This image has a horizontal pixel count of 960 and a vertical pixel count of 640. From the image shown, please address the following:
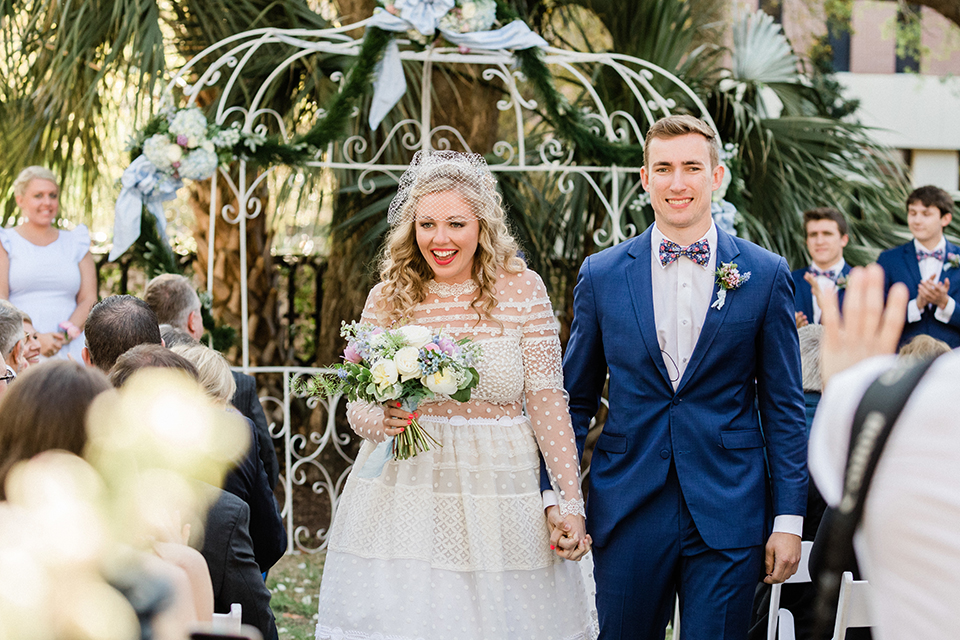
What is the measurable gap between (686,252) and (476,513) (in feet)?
3.40

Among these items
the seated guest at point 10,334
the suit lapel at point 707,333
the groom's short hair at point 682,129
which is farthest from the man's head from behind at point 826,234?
the seated guest at point 10,334

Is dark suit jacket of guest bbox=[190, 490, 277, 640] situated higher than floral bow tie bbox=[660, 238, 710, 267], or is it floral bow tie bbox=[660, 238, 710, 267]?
floral bow tie bbox=[660, 238, 710, 267]

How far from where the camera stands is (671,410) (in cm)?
289

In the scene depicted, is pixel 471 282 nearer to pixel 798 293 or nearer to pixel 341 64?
pixel 798 293

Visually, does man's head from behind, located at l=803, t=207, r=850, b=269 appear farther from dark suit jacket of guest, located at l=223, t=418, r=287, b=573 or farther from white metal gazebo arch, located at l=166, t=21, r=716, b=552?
dark suit jacket of guest, located at l=223, t=418, r=287, b=573

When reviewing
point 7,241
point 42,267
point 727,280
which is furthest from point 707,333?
point 7,241

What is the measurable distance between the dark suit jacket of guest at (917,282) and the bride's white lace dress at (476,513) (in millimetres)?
3203

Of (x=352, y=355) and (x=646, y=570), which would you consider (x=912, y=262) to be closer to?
(x=646, y=570)

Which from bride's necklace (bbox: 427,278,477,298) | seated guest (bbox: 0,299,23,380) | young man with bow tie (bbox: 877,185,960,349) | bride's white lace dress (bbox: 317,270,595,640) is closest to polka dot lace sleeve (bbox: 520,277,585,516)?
bride's white lace dress (bbox: 317,270,595,640)

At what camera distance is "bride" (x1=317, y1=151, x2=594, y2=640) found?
3027 millimetres

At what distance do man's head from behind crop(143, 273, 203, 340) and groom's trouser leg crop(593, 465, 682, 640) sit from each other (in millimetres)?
1976

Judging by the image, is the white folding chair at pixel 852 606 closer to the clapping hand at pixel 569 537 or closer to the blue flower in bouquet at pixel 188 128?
the clapping hand at pixel 569 537

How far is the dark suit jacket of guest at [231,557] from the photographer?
263cm

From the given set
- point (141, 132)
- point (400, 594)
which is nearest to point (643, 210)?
point (141, 132)
